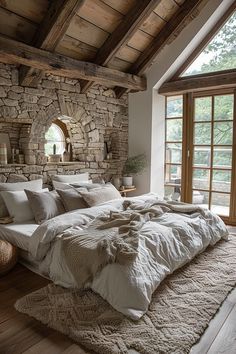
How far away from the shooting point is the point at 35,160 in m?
4.05

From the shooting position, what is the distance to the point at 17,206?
10.7 ft

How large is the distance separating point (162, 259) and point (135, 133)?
10.6ft

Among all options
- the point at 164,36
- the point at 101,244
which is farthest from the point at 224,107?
the point at 101,244

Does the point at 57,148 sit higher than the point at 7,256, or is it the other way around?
the point at 57,148

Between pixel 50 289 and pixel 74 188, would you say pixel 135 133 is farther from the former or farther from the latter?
pixel 50 289

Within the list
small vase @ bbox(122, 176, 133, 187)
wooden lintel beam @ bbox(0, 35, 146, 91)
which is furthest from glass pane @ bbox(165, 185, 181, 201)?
wooden lintel beam @ bbox(0, 35, 146, 91)

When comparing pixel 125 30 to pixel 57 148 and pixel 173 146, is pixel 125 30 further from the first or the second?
pixel 173 146

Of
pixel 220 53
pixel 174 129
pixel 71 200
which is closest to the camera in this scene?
pixel 71 200

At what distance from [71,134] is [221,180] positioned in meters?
2.66

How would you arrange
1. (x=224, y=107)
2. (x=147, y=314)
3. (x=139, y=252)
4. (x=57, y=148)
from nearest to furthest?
(x=147, y=314) < (x=139, y=252) < (x=224, y=107) < (x=57, y=148)

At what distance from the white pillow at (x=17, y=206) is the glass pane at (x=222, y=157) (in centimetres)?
→ 312

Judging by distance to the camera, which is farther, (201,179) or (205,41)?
(201,179)

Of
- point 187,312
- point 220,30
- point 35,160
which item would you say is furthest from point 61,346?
point 220,30

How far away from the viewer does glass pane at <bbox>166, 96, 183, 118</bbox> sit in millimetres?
5117
